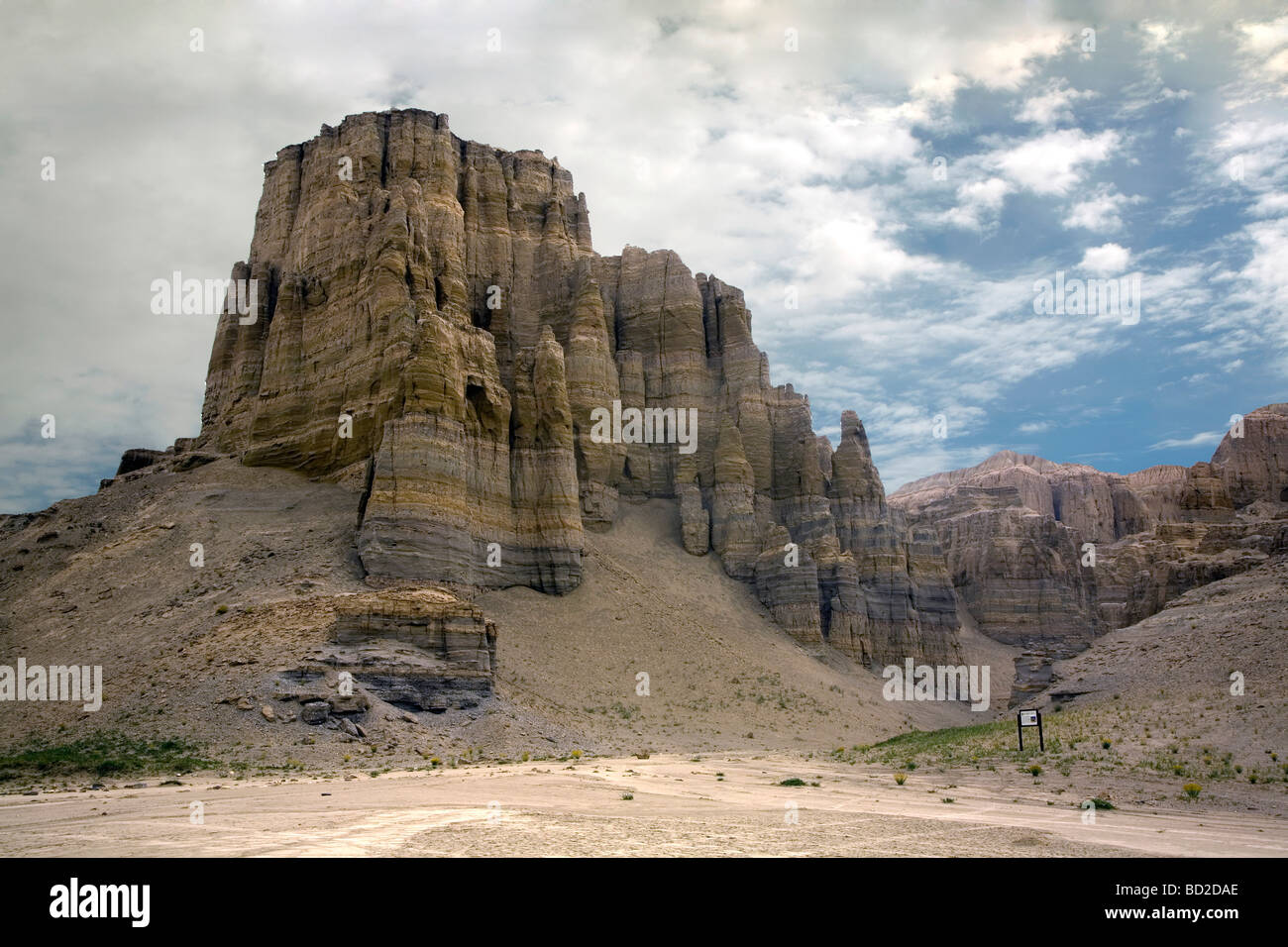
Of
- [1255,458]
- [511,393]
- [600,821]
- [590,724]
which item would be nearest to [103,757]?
[590,724]

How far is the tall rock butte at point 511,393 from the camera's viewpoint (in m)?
54.4

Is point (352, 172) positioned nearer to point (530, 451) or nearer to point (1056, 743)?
point (530, 451)

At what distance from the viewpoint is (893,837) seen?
47.9ft

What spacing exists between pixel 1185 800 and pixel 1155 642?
21013mm

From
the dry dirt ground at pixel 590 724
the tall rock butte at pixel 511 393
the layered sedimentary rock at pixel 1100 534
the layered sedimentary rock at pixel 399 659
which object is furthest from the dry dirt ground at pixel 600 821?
the layered sedimentary rock at pixel 1100 534

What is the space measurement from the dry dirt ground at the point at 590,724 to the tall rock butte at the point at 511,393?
3.07m

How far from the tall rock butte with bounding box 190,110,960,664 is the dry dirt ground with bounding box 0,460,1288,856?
3.07 metres

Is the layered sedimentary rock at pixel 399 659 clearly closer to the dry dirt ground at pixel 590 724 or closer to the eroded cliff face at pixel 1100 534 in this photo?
the dry dirt ground at pixel 590 724

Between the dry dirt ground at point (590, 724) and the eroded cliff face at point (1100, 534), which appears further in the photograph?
the eroded cliff face at point (1100, 534)

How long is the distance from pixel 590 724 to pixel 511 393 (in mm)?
26384

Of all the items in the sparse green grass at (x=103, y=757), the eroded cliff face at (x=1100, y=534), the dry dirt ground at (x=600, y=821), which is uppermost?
the eroded cliff face at (x=1100, y=534)

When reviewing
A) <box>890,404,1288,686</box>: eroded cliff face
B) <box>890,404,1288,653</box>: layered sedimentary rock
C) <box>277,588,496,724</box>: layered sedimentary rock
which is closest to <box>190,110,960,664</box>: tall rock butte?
<box>277,588,496,724</box>: layered sedimentary rock

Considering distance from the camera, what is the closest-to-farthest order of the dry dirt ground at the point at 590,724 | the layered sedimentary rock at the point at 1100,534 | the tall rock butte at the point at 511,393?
1. the dry dirt ground at the point at 590,724
2. the tall rock butte at the point at 511,393
3. the layered sedimentary rock at the point at 1100,534
